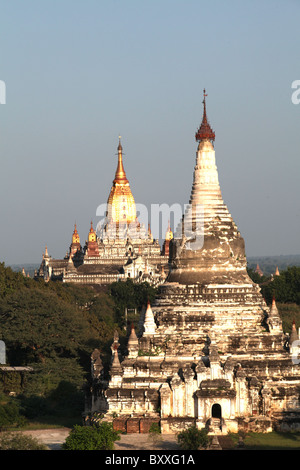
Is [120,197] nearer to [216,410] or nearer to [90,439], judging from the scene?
[216,410]

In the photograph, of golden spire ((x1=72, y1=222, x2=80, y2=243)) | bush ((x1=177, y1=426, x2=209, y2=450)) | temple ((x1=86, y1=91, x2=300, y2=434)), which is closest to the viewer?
bush ((x1=177, y1=426, x2=209, y2=450))

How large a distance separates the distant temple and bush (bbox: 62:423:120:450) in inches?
3206

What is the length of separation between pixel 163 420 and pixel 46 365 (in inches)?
547

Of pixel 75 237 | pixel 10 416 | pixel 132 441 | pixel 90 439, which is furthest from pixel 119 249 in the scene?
pixel 90 439

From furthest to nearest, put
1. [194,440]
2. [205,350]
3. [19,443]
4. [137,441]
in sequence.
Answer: [205,350] → [137,441] → [194,440] → [19,443]

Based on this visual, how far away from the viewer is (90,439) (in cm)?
4184

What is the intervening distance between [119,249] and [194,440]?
94.5 m

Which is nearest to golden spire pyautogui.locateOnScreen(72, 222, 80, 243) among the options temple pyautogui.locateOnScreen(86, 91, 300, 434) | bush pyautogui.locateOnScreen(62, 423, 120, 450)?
temple pyautogui.locateOnScreen(86, 91, 300, 434)

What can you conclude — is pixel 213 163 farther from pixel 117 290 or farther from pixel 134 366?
pixel 117 290

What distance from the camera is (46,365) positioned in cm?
5975

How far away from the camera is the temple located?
47.5 meters

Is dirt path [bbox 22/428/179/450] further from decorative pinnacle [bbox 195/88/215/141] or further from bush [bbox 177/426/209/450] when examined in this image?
decorative pinnacle [bbox 195/88/215/141]

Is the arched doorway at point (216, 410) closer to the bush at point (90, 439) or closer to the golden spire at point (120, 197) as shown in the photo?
the bush at point (90, 439)
